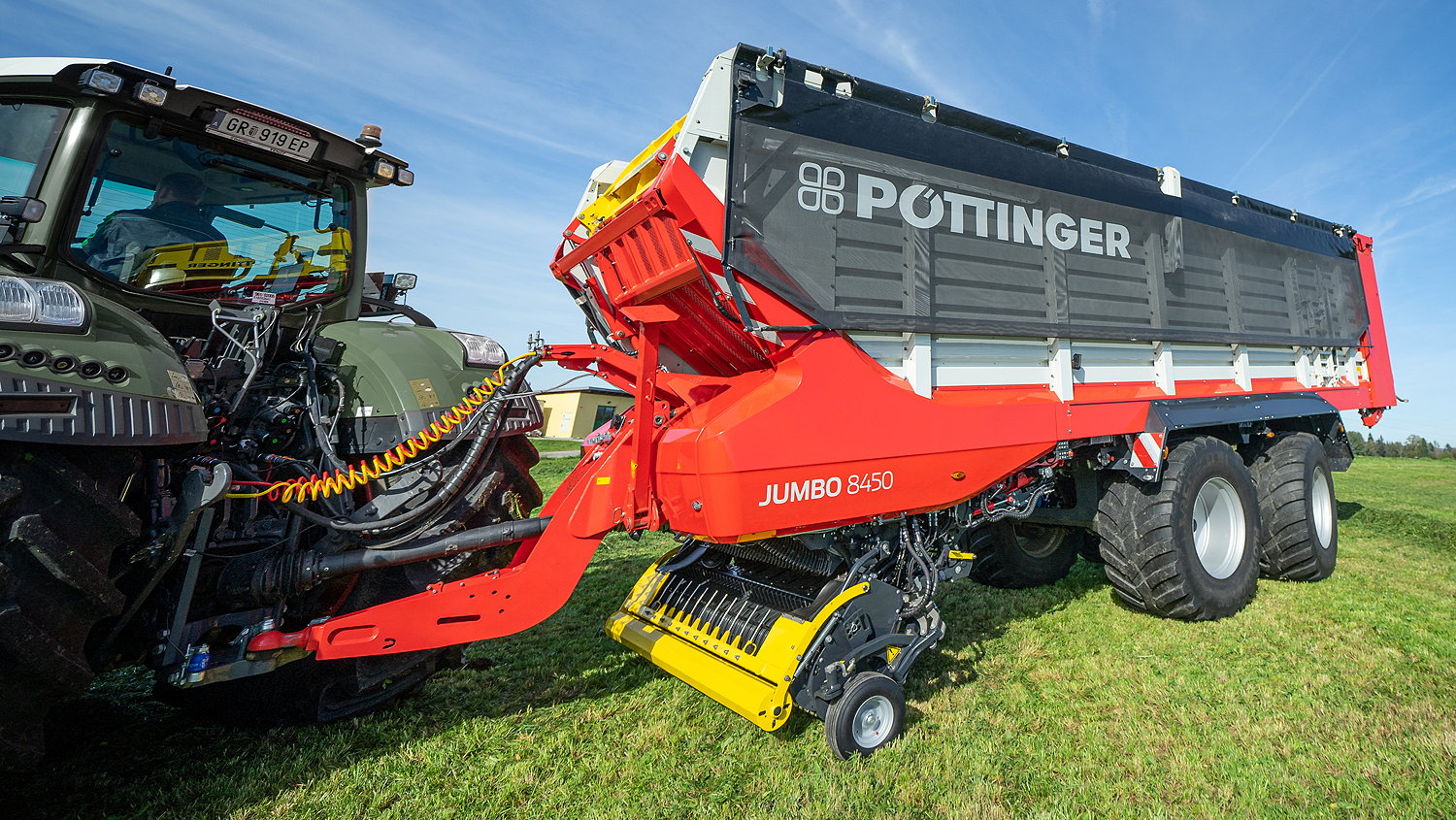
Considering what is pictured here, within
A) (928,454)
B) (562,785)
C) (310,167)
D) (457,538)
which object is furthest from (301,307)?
(928,454)

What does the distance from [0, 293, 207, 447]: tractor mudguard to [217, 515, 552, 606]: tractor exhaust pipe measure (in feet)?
2.11

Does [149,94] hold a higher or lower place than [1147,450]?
higher

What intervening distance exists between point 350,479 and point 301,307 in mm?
1245

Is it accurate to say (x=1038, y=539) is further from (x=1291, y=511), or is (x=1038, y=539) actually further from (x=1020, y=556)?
(x=1291, y=511)

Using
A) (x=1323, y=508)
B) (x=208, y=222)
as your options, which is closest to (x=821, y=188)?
(x=208, y=222)

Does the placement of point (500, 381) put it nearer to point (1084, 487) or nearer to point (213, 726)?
point (213, 726)

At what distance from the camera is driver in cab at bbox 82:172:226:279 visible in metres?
2.85

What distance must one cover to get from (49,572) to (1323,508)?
770cm

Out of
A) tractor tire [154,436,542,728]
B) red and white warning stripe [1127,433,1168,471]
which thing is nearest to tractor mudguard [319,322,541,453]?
tractor tire [154,436,542,728]

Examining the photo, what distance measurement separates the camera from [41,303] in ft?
6.48

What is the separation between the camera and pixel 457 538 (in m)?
2.93

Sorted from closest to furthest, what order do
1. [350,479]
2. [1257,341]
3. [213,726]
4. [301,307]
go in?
[350,479] → [213,726] → [301,307] → [1257,341]

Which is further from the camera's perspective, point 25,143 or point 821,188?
point 821,188

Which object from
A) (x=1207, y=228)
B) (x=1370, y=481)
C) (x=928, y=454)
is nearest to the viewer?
(x=928, y=454)
